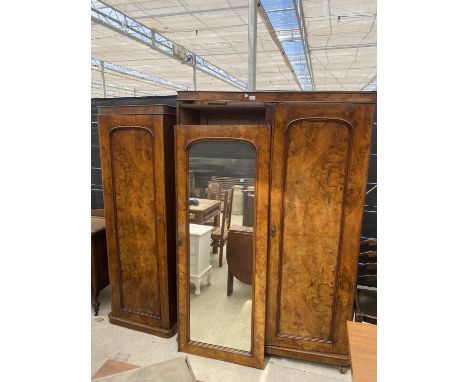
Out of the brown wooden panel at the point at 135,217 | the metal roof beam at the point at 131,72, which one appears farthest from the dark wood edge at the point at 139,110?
the metal roof beam at the point at 131,72

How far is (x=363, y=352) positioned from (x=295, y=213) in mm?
911

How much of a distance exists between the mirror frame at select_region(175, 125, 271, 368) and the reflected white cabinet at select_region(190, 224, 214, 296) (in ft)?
0.13

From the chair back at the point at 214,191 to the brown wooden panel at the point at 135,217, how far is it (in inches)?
17.5

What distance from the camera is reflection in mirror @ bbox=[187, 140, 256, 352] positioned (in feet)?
6.75

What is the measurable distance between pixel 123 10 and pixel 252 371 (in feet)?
15.5

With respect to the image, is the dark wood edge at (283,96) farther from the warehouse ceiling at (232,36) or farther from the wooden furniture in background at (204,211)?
the warehouse ceiling at (232,36)

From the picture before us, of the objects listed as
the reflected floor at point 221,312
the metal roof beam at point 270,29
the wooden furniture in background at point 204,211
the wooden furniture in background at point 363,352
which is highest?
the metal roof beam at point 270,29

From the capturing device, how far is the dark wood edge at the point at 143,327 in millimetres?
2480

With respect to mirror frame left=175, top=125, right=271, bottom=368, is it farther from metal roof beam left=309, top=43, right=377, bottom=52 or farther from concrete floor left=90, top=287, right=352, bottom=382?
metal roof beam left=309, top=43, right=377, bottom=52

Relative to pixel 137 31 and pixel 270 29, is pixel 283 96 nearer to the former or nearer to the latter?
pixel 270 29

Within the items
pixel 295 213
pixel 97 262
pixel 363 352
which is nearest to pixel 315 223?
pixel 295 213

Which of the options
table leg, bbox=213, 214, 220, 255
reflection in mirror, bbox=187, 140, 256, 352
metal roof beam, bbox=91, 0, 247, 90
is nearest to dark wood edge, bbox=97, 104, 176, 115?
reflection in mirror, bbox=187, 140, 256, 352
